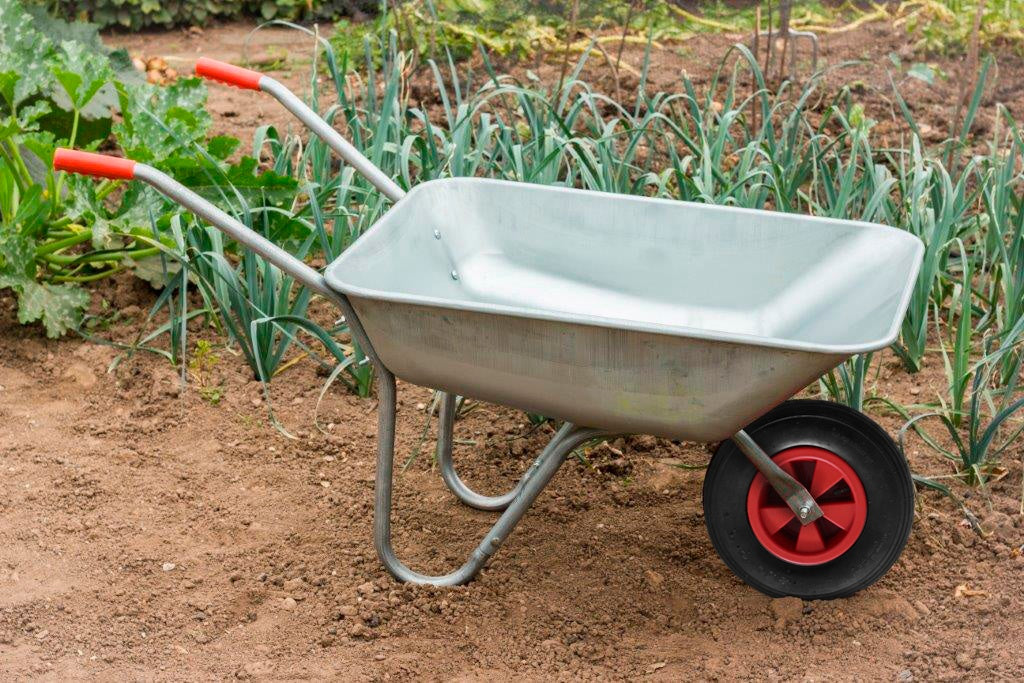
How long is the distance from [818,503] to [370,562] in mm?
886

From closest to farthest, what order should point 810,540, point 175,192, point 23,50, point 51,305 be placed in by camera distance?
point 175,192 → point 810,540 → point 51,305 → point 23,50

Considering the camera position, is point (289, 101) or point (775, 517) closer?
point (775, 517)

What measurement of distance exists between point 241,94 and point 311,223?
5.77ft

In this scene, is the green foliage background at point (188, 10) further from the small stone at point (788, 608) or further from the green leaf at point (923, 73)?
the small stone at point (788, 608)

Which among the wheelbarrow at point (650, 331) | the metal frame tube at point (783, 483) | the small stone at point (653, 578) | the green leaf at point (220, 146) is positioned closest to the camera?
the wheelbarrow at point (650, 331)

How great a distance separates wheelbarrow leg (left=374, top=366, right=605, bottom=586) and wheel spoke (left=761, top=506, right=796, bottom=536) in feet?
1.11

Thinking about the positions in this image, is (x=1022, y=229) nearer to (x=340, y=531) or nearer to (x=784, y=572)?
(x=784, y=572)

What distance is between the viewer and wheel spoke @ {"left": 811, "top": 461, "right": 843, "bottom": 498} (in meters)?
2.14

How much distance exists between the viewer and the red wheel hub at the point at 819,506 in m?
2.15

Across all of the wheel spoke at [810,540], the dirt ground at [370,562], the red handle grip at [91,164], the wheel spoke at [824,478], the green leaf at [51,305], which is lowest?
the dirt ground at [370,562]

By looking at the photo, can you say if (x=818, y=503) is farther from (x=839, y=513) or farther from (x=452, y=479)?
(x=452, y=479)

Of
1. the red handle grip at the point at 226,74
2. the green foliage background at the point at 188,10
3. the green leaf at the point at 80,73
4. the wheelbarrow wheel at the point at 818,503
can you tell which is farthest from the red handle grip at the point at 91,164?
the green foliage background at the point at 188,10

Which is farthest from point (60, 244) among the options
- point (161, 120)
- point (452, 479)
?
point (452, 479)

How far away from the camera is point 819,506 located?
2.17 m
